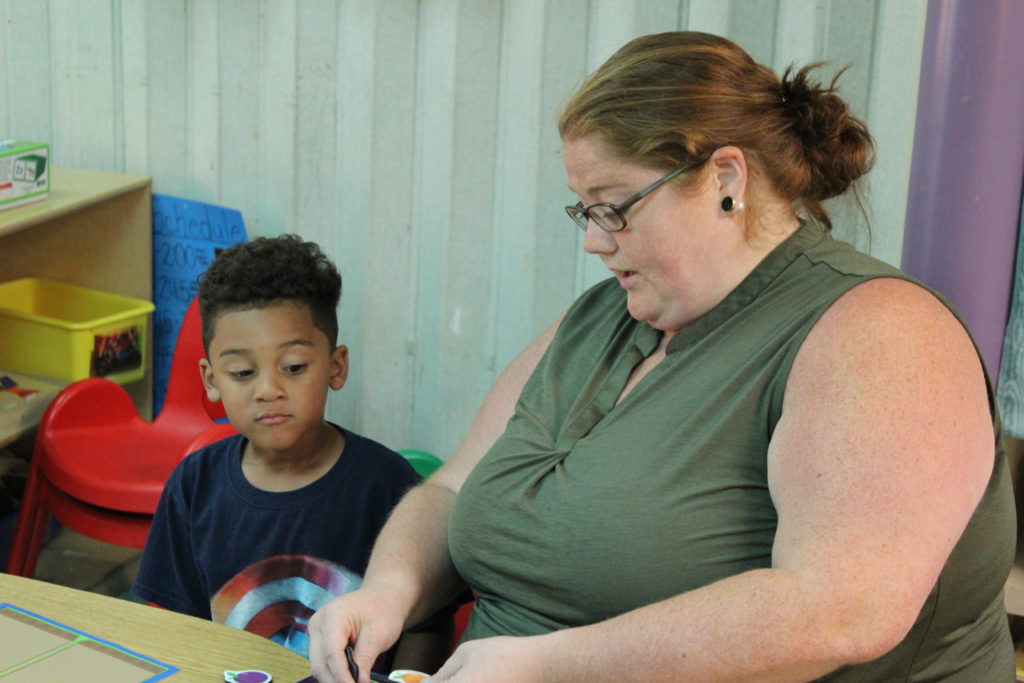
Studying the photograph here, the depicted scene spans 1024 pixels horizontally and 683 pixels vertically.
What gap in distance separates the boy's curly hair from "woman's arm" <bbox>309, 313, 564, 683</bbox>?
0.50 meters

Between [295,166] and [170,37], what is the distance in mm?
456

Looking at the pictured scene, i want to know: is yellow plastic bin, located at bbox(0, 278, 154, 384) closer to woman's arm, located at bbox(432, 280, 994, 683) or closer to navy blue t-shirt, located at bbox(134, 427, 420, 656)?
navy blue t-shirt, located at bbox(134, 427, 420, 656)

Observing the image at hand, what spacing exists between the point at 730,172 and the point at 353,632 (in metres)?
0.71

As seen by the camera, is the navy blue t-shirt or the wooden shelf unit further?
the wooden shelf unit

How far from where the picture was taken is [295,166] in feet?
9.09

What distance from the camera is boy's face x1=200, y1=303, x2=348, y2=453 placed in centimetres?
207

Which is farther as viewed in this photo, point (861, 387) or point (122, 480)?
point (122, 480)

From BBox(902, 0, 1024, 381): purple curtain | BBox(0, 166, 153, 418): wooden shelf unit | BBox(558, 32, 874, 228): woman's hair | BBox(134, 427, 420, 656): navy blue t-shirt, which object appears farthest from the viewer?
BBox(0, 166, 153, 418): wooden shelf unit

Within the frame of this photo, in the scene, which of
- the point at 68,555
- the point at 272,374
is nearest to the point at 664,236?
the point at 272,374

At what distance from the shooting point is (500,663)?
128cm

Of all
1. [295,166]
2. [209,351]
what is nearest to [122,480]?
[209,351]

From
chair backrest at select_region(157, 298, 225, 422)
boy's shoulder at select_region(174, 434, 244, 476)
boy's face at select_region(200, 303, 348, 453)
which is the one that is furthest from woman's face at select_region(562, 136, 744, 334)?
chair backrest at select_region(157, 298, 225, 422)

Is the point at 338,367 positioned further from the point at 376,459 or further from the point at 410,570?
the point at 410,570

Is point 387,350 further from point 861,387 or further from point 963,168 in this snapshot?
point 861,387
